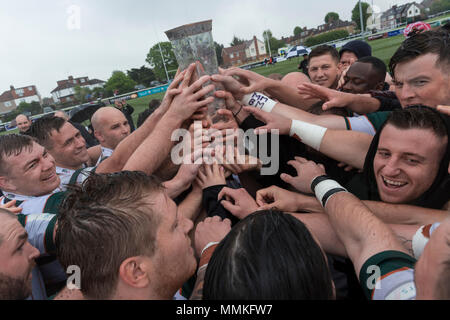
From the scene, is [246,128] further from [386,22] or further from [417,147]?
[386,22]

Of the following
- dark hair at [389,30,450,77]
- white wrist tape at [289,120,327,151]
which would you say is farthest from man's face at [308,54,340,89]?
white wrist tape at [289,120,327,151]

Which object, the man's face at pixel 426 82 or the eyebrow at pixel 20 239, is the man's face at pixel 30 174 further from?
the man's face at pixel 426 82

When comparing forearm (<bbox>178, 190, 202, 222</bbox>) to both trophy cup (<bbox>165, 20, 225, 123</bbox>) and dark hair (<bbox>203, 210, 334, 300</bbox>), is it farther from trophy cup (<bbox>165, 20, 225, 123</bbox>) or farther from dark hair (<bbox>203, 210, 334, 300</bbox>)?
dark hair (<bbox>203, 210, 334, 300</bbox>)

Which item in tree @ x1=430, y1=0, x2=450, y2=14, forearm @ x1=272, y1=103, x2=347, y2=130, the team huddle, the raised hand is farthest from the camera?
tree @ x1=430, y1=0, x2=450, y2=14

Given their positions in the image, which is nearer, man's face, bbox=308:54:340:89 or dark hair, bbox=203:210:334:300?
dark hair, bbox=203:210:334:300

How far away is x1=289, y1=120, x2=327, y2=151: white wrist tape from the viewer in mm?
2215

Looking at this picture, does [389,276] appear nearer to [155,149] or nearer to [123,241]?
[123,241]

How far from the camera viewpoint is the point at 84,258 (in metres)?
1.17

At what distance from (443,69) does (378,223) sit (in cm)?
168

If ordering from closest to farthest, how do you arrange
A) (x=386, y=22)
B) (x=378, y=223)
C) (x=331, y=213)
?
(x=378, y=223) < (x=331, y=213) < (x=386, y=22)

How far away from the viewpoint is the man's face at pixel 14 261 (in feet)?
4.37

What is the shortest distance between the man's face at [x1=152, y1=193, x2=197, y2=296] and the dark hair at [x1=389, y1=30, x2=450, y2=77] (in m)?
2.42

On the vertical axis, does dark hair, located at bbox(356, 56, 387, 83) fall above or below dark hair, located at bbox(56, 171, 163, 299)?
above

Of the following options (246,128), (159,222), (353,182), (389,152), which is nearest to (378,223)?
(389,152)
